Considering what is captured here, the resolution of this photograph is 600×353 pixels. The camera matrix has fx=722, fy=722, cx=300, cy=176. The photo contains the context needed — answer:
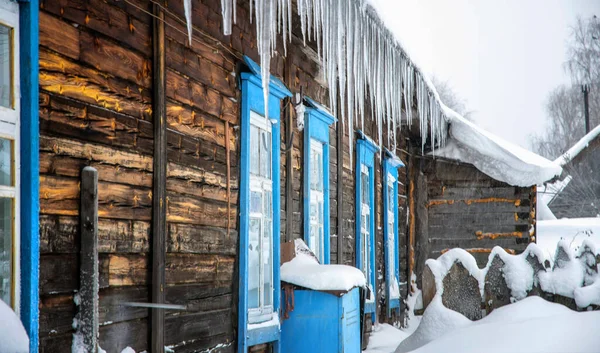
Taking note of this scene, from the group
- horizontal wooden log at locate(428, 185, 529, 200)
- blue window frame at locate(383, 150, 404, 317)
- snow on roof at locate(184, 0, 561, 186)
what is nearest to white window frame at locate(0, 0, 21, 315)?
snow on roof at locate(184, 0, 561, 186)

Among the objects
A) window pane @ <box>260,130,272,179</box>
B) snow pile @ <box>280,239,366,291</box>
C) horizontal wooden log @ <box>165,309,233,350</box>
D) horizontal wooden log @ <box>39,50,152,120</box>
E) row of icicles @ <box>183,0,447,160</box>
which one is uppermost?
row of icicles @ <box>183,0,447,160</box>

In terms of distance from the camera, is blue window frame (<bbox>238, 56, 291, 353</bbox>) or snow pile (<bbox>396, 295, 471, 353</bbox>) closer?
blue window frame (<bbox>238, 56, 291, 353</bbox>)

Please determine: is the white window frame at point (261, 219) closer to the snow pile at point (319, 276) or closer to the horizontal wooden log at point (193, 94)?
the snow pile at point (319, 276)

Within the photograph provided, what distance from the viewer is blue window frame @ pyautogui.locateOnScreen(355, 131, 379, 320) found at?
9.07 metres

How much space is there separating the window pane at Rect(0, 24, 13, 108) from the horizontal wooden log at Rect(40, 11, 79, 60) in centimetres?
18

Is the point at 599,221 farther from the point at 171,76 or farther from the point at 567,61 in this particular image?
the point at 171,76

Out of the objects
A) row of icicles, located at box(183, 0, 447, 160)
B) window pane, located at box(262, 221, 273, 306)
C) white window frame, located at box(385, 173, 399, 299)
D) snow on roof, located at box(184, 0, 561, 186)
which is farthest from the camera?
white window frame, located at box(385, 173, 399, 299)

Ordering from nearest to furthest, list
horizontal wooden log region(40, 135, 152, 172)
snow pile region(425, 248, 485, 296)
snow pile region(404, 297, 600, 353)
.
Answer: horizontal wooden log region(40, 135, 152, 172) < snow pile region(404, 297, 600, 353) < snow pile region(425, 248, 485, 296)

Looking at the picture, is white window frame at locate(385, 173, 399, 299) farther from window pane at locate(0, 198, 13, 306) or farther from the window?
window pane at locate(0, 198, 13, 306)

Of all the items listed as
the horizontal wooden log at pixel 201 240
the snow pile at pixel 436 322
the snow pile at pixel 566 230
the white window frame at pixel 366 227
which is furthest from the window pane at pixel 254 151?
the snow pile at pixel 566 230

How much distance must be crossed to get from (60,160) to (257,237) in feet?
8.29

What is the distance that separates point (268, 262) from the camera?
5.69m

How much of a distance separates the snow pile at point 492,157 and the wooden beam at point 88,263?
9645 millimetres

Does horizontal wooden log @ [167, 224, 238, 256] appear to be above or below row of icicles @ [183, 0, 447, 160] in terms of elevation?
below
